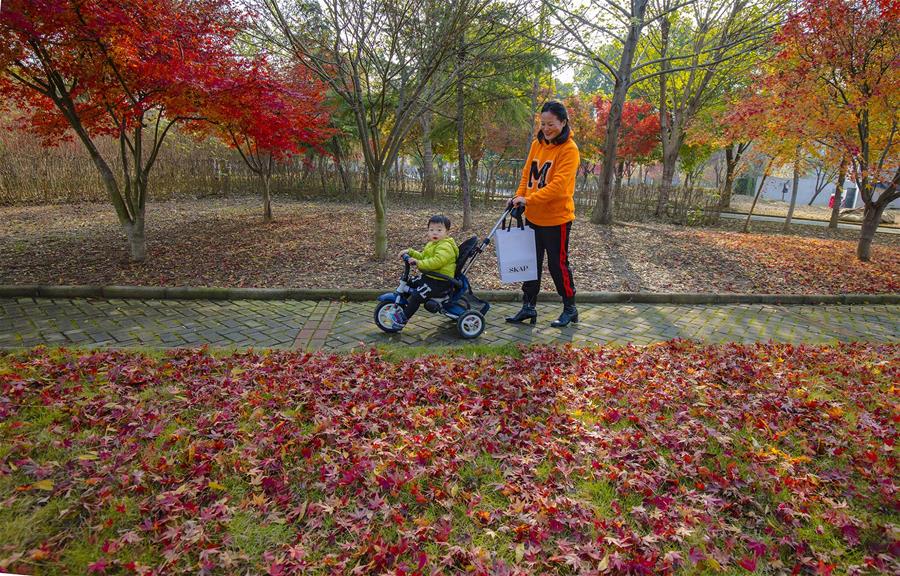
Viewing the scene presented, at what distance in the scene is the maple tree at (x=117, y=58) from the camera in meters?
4.85

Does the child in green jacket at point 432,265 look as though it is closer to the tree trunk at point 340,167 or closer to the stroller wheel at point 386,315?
the stroller wheel at point 386,315

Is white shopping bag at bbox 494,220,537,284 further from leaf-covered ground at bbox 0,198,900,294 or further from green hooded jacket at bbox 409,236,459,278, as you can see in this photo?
leaf-covered ground at bbox 0,198,900,294

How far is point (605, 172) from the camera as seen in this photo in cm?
1147

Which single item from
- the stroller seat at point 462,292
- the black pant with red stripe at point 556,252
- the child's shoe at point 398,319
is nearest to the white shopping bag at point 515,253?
the black pant with red stripe at point 556,252

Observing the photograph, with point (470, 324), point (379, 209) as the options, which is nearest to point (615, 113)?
point (379, 209)

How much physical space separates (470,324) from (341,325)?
1.43 m

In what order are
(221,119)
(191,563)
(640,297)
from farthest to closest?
(221,119) → (640,297) → (191,563)

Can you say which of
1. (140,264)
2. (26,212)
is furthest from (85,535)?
(26,212)

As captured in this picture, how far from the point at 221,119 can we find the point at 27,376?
223 inches

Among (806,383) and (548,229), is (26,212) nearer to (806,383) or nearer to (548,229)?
(548,229)

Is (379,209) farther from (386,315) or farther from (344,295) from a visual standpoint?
(386,315)

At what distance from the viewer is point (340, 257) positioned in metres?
7.41

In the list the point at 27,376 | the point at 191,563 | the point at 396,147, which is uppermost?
the point at 396,147

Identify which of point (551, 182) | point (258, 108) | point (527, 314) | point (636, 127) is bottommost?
point (527, 314)
